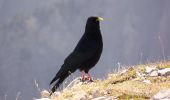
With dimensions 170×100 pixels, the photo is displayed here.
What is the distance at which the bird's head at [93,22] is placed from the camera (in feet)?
47.6

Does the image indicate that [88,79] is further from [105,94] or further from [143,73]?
[105,94]

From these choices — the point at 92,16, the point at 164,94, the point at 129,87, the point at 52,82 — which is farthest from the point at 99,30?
the point at 164,94

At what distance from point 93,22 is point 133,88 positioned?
5.97 metres

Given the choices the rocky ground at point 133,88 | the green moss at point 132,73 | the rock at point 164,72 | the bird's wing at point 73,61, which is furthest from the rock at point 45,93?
the rock at point 164,72

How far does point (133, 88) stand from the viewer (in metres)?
9.03

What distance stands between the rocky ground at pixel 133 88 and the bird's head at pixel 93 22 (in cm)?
323

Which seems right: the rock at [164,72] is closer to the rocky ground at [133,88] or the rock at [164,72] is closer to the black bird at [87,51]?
the rocky ground at [133,88]

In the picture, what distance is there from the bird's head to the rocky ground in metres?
3.23

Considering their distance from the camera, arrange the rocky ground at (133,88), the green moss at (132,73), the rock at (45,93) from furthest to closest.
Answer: the rock at (45,93)
the green moss at (132,73)
the rocky ground at (133,88)

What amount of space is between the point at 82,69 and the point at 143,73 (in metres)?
3.04

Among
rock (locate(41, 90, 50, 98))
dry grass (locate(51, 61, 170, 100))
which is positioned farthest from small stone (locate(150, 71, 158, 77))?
rock (locate(41, 90, 50, 98))

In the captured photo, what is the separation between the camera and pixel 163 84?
9.25m

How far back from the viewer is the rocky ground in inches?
327

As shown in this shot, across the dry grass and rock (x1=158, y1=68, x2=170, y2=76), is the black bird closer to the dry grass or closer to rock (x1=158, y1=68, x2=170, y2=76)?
the dry grass
